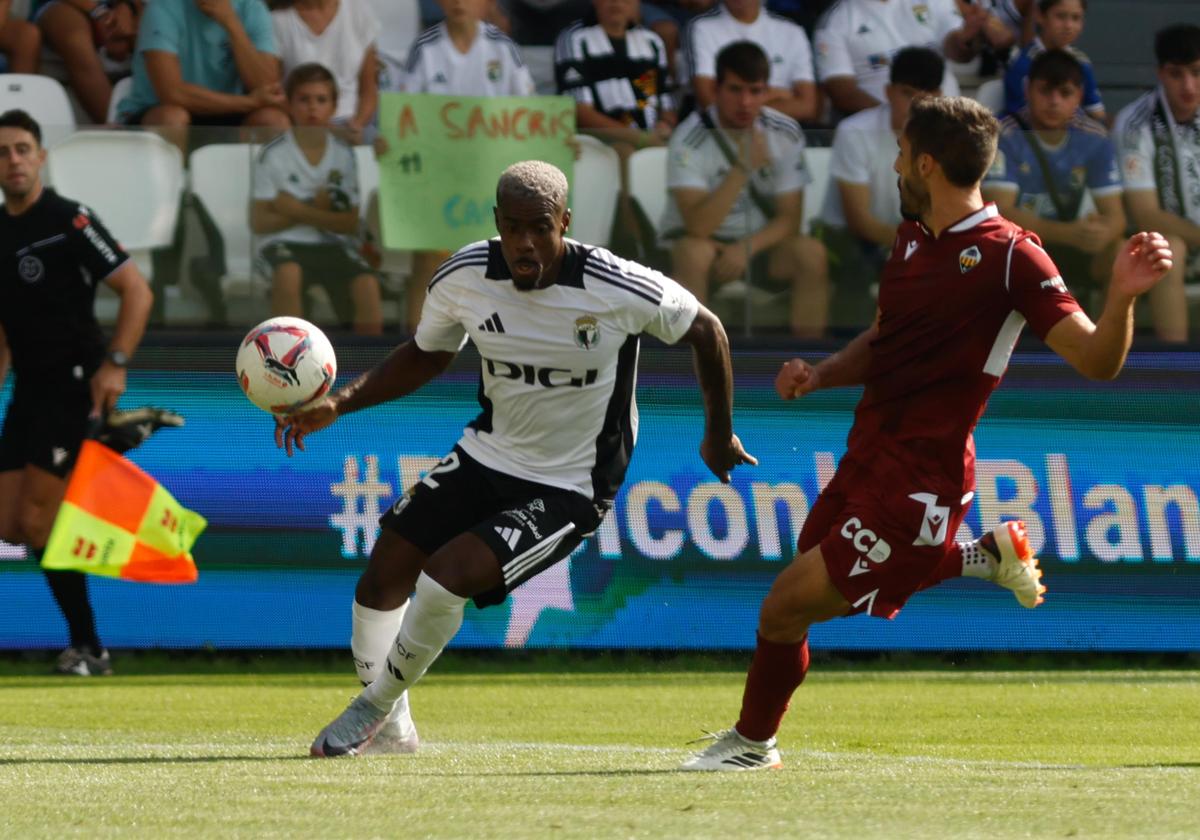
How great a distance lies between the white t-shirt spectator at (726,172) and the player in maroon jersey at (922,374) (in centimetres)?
479

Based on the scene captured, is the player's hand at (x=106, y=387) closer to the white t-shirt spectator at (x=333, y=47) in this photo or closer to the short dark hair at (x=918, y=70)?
the white t-shirt spectator at (x=333, y=47)

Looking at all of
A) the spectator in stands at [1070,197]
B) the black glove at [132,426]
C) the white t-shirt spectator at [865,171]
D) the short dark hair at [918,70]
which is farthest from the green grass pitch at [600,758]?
the short dark hair at [918,70]

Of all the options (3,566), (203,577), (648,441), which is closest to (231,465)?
(203,577)

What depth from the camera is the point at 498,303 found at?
22.4ft

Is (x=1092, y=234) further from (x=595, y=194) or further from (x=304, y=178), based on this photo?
(x=304, y=178)

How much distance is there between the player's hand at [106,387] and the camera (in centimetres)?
1075

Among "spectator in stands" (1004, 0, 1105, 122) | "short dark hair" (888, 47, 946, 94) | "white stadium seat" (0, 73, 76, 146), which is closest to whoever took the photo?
"white stadium seat" (0, 73, 76, 146)

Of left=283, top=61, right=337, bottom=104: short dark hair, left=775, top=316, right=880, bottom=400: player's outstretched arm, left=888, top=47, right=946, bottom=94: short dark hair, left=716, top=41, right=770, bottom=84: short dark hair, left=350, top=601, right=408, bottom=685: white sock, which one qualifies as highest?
left=775, top=316, right=880, bottom=400: player's outstretched arm

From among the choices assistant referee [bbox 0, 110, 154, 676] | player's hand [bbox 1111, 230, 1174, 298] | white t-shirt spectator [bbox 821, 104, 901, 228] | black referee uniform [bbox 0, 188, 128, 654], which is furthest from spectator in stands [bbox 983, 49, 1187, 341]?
player's hand [bbox 1111, 230, 1174, 298]

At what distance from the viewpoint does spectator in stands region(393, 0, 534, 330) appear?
12312 millimetres

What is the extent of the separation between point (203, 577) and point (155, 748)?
3802 mm

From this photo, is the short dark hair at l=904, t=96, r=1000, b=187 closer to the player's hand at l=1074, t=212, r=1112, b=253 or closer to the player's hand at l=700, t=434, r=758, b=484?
the player's hand at l=700, t=434, r=758, b=484

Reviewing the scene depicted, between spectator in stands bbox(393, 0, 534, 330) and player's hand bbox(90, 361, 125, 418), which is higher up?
spectator in stands bbox(393, 0, 534, 330)

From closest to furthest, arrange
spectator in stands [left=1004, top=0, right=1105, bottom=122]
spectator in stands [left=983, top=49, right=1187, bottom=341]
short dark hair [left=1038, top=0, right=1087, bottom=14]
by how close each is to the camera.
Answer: spectator in stands [left=983, top=49, right=1187, bottom=341] < spectator in stands [left=1004, top=0, right=1105, bottom=122] < short dark hair [left=1038, top=0, right=1087, bottom=14]
